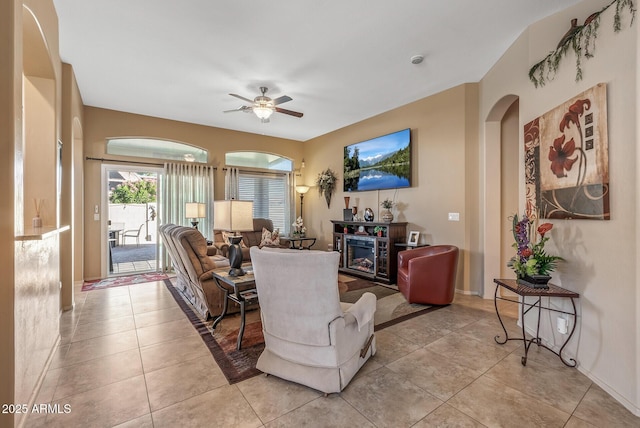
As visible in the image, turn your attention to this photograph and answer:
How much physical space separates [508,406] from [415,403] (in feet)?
1.99

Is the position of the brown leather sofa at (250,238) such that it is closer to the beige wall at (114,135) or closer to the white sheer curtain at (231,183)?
the white sheer curtain at (231,183)

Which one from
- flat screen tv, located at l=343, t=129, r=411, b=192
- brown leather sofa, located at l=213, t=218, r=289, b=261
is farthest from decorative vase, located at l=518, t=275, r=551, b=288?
brown leather sofa, located at l=213, t=218, r=289, b=261

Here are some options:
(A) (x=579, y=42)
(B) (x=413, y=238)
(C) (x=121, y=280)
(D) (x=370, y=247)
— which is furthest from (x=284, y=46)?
(C) (x=121, y=280)

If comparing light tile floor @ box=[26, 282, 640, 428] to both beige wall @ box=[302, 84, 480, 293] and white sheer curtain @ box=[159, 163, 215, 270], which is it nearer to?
beige wall @ box=[302, 84, 480, 293]

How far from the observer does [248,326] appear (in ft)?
10.2

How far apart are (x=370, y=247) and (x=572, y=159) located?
3.38 m

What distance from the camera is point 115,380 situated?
2150 millimetres

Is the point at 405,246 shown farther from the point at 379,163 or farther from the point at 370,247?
the point at 379,163

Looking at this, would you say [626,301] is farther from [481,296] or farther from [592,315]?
[481,296]

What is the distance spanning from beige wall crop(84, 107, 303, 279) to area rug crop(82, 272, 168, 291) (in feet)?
0.98

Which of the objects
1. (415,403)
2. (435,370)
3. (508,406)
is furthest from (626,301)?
(415,403)

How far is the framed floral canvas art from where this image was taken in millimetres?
2074

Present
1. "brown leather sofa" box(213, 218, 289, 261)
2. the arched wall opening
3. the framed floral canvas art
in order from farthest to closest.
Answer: "brown leather sofa" box(213, 218, 289, 261) → the arched wall opening → the framed floral canvas art

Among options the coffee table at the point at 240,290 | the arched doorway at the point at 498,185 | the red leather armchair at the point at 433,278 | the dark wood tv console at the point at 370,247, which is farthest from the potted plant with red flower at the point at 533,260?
the coffee table at the point at 240,290
